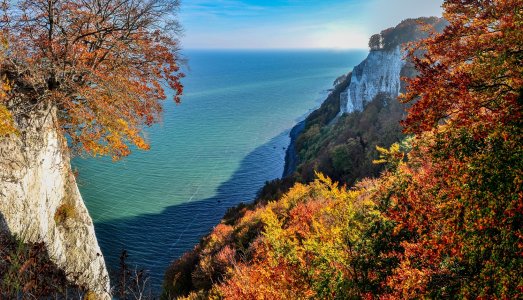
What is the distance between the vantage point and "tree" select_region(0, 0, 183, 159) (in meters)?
13.2

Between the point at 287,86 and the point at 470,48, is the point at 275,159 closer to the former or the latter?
the point at 470,48

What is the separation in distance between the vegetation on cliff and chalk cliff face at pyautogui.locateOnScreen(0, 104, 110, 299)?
7.21 meters

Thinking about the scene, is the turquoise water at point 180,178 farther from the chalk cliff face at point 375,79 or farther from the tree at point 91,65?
the chalk cliff face at point 375,79

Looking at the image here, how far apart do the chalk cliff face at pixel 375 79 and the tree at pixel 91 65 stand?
47.7 metres

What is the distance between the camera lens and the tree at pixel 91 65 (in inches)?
521

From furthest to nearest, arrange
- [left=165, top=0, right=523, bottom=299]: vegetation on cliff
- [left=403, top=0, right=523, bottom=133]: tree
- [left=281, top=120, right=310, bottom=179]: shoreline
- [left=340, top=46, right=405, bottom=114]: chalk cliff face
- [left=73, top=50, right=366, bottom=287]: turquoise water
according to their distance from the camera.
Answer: [left=281, top=120, right=310, bottom=179]: shoreline → [left=340, top=46, right=405, bottom=114]: chalk cliff face → [left=73, top=50, right=366, bottom=287]: turquoise water → [left=403, top=0, right=523, bottom=133]: tree → [left=165, top=0, right=523, bottom=299]: vegetation on cliff

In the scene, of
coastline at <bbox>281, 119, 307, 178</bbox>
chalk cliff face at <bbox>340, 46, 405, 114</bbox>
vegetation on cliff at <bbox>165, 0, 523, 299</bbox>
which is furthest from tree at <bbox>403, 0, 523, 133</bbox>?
coastline at <bbox>281, 119, 307, 178</bbox>

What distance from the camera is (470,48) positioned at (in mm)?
8977

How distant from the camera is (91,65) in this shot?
579 inches


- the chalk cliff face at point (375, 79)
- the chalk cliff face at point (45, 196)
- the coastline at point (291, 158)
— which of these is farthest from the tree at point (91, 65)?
the chalk cliff face at point (375, 79)

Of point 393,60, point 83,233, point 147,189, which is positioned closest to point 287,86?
point 393,60

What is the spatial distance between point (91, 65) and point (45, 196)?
6.04 m

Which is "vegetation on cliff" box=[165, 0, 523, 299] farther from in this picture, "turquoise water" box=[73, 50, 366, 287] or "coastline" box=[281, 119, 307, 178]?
"coastline" box=[281, 119, 307, 178]

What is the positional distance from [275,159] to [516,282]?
65.8 m
